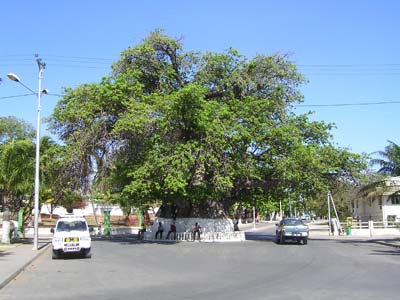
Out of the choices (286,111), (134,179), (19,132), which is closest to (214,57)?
(286,111)

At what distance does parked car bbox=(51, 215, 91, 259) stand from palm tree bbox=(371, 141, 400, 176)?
22.0 m

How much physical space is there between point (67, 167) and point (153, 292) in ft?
78.8

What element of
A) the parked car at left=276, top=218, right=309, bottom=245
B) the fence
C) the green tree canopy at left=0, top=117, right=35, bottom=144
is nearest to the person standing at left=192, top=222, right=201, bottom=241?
the parked car at left=276, top=218, right=309, bottom=245

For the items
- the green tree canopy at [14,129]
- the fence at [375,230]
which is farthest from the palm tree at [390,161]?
the green tree canopy at [14,129]

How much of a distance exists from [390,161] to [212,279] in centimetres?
2407

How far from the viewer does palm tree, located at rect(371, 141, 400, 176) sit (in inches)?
1326

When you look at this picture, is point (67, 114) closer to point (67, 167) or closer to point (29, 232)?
point (67, 167)

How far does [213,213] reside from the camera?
3975 cm

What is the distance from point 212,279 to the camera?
47.1 feet

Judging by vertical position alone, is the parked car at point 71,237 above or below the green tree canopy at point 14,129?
below

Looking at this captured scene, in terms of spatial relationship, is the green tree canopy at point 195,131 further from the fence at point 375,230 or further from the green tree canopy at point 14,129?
the green tree canopy at point 14,129

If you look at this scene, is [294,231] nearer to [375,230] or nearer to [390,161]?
[390,161]

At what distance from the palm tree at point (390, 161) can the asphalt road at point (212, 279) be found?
14.7 meters

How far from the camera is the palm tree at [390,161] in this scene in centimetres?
3369
